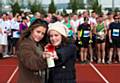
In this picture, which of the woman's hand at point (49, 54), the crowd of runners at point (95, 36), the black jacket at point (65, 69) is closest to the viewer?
the woman's hand at point (49, 54)

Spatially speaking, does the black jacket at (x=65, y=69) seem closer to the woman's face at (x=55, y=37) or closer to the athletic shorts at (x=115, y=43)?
the woman's face at (x=55, y=37)

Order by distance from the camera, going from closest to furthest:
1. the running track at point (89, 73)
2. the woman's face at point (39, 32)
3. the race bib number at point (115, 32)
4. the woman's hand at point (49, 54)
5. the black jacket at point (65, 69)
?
1. the woman's hand at point (49, 54)
2. the woman's face at point (39, 32)
3. the black jacket at point (65, 69)
4. the running track at point (89, 73)
5. the race bib number at point (115, 32)

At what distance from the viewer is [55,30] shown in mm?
4383

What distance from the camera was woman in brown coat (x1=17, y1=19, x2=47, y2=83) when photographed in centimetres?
424

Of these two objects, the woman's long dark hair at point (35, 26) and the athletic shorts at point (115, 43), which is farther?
the athletic shorts at point (115, 43)

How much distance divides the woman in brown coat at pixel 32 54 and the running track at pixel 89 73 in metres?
7.85

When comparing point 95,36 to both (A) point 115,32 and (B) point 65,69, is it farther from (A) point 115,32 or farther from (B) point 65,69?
(B) point 65,69

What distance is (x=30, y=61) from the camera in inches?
167

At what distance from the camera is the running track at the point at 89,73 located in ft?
41.0

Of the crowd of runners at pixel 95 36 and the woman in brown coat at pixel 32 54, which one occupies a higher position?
the woman in brown coat at pixel 32 54

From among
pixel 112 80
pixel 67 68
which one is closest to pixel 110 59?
pixel 112 80

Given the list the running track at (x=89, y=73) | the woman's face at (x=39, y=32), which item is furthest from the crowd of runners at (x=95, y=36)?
the woman's face at (x=39, y=32)

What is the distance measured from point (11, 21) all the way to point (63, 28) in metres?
15.0

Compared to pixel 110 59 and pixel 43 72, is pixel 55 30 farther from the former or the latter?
pixel 110 59
